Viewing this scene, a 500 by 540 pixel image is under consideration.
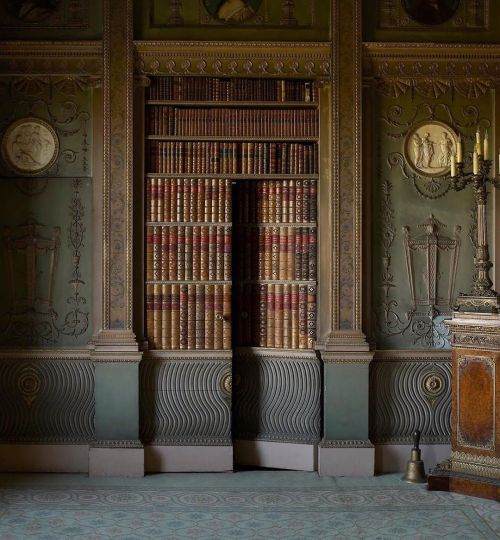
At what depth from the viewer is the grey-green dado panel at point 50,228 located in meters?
5.16

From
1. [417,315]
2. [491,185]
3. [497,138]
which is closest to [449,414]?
[417,315]

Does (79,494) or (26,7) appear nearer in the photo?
(79,494)

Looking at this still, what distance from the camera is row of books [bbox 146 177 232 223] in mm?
5180

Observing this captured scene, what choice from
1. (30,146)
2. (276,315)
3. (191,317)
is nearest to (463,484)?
(276,315)

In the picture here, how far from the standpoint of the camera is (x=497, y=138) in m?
5.18

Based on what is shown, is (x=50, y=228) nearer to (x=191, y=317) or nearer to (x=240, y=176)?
(x=191, y=317)

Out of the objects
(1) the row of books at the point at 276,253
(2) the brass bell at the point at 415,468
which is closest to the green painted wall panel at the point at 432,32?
(1) the row of books at the point at 276,253

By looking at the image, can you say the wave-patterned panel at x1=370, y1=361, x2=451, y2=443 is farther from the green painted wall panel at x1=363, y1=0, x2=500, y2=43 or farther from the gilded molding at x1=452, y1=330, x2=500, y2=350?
the green painted wall panel at x1=363, y1=0, x2=500, y2=43

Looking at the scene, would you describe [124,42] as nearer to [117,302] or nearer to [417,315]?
[117,302]

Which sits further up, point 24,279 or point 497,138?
point 497,138

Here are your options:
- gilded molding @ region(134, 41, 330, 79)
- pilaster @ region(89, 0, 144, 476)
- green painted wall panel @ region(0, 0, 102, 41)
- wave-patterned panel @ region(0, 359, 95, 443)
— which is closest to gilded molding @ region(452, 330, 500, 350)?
gilded molding @ region(134, 41, 330, 79)

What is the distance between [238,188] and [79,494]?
2.29 meters

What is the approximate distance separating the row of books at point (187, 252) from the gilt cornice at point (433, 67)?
1.51m

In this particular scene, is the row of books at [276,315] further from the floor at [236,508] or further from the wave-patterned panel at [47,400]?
the wave-patterned panel at [47,400]
